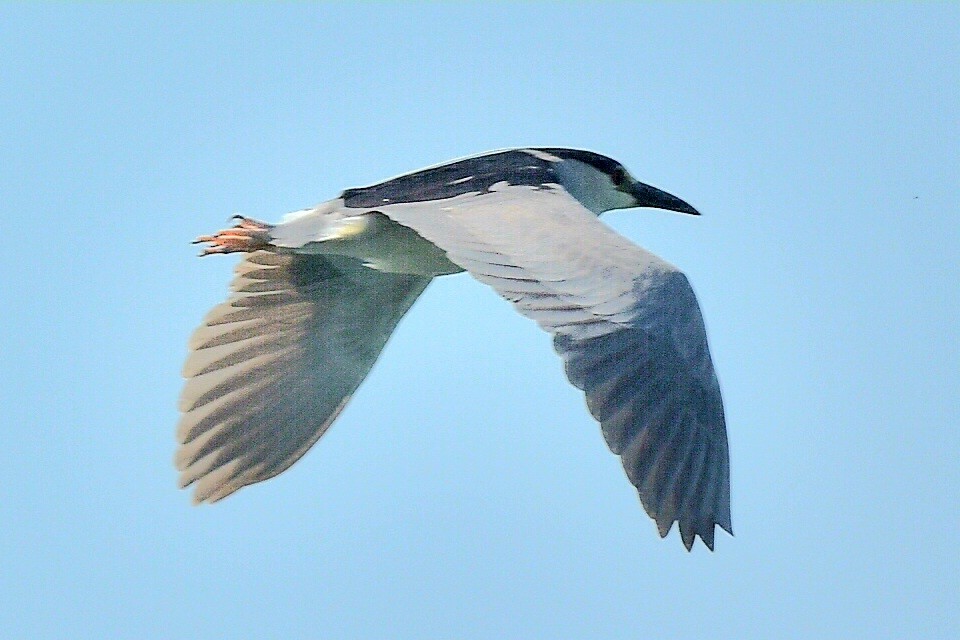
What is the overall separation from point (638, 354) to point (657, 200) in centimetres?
241

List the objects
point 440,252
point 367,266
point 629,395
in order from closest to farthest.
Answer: point 629,395 < point 440,252 < point 367,266

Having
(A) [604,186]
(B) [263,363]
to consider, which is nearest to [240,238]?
(B) [263,363]

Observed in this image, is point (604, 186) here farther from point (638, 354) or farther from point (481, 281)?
point (638, 354)

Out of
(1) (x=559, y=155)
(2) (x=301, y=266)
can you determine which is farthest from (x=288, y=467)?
(1) (x=559, y=155)

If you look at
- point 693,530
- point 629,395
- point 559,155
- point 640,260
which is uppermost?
point 559,155

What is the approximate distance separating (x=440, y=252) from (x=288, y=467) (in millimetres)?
1296

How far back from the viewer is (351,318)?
599 cm

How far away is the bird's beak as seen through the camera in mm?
6172

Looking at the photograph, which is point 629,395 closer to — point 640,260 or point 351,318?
point 640,260

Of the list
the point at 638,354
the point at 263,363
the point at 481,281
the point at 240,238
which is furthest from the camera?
the point at 263,363

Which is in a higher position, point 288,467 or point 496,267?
point 496,267

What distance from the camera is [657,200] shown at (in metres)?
6.28

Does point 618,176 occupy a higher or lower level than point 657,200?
higher

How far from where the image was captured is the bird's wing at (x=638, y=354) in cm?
393
